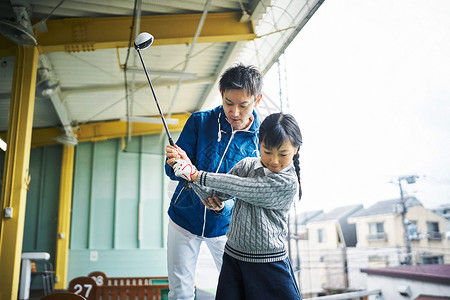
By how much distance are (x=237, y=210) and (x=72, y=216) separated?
7.17 metres

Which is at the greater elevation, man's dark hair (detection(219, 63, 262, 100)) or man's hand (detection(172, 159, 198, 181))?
man's dark hair (detection(219, 63, 262, 100))

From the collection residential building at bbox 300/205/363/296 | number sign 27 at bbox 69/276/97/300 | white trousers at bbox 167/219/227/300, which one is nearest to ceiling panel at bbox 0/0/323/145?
white trousers at bbox 167/219/227/300

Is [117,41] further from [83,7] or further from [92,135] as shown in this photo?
[92,135]

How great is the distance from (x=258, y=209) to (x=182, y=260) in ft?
1.31

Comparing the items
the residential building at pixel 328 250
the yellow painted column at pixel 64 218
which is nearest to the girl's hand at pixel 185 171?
the yellow painted column at pixel 64 218

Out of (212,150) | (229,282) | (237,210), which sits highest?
(212,150)

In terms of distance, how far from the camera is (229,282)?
1061mm

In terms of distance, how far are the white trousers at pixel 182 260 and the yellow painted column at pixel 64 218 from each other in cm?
651

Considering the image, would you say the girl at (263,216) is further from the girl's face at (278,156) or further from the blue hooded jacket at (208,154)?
the blue hooded jacket at (208,154)

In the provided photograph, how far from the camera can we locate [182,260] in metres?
1.31

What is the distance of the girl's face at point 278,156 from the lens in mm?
1074

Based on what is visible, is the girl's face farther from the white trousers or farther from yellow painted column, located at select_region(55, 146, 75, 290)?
yellow painted column, located at select_region(55, 146, 75, 290)

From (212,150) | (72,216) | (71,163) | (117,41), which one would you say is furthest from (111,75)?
(212,150)

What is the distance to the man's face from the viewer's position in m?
1.23
